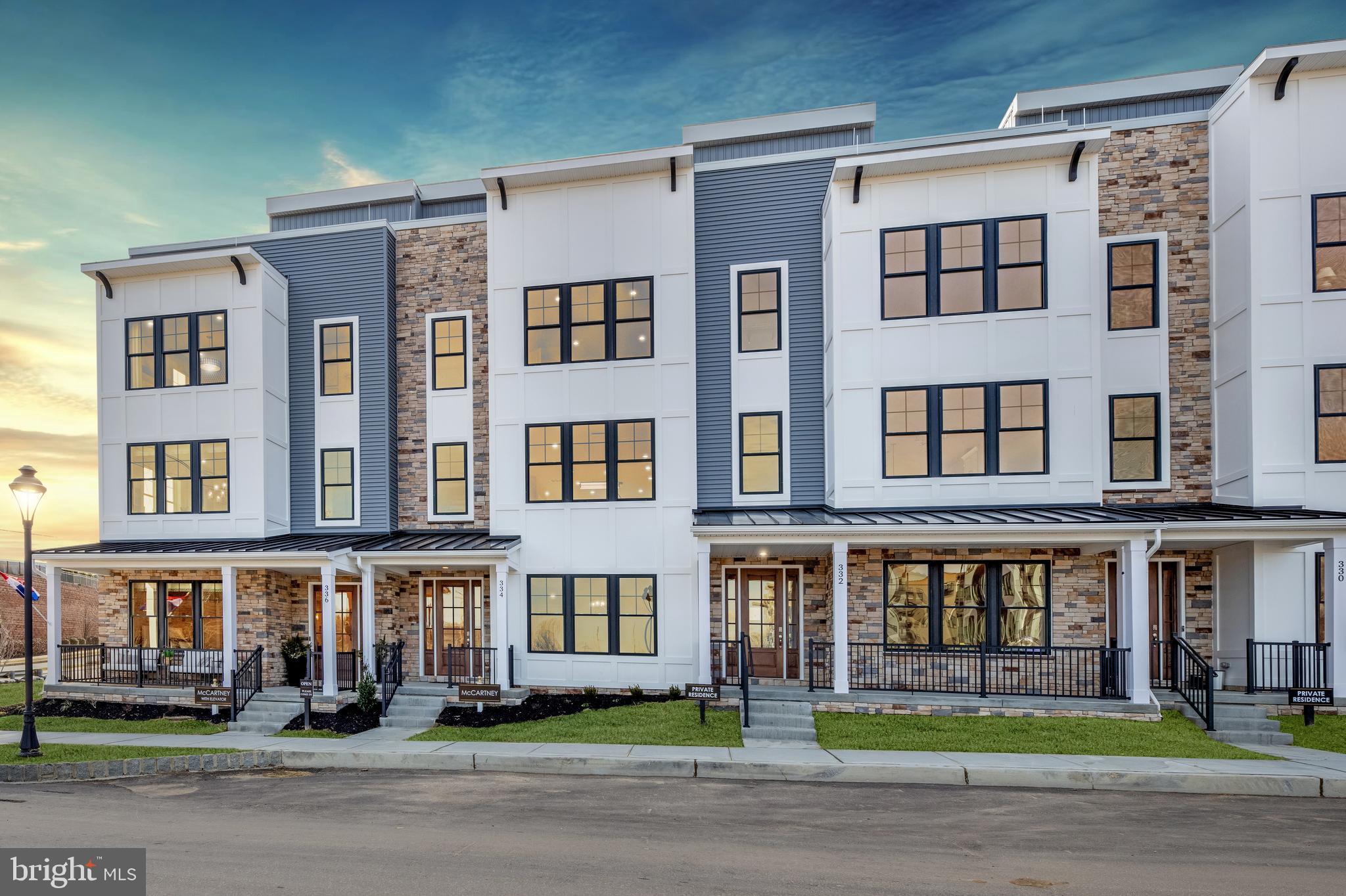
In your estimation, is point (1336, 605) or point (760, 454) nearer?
point (1336, 605)

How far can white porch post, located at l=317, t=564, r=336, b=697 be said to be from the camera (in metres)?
14.1

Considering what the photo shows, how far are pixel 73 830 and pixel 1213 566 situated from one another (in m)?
17.6

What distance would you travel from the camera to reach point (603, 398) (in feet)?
50.0

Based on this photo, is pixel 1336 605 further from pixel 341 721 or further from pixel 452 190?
pixel 452 190

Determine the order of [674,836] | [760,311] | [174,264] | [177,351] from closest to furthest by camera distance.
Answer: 1. [674,836]
2. [760,311]
3. [174,264]
4. [177,351]

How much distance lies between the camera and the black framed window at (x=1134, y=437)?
13875mm

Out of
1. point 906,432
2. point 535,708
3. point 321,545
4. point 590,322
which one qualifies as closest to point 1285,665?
point 906,432

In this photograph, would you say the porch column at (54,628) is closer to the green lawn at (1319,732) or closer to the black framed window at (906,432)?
the black framed window at (906,432)

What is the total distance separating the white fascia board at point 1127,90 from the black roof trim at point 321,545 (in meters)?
14.8

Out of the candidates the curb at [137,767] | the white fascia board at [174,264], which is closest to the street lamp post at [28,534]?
the curb at [137,767]

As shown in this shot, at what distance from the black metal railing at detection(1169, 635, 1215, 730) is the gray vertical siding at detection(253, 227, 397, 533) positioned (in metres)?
15.9

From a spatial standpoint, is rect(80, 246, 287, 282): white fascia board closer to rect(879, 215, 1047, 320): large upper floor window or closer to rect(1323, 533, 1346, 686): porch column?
rect(879, 215, 1047, 320): large upper floor window

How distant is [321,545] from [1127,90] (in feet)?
64.0

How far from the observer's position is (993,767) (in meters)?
9.53
